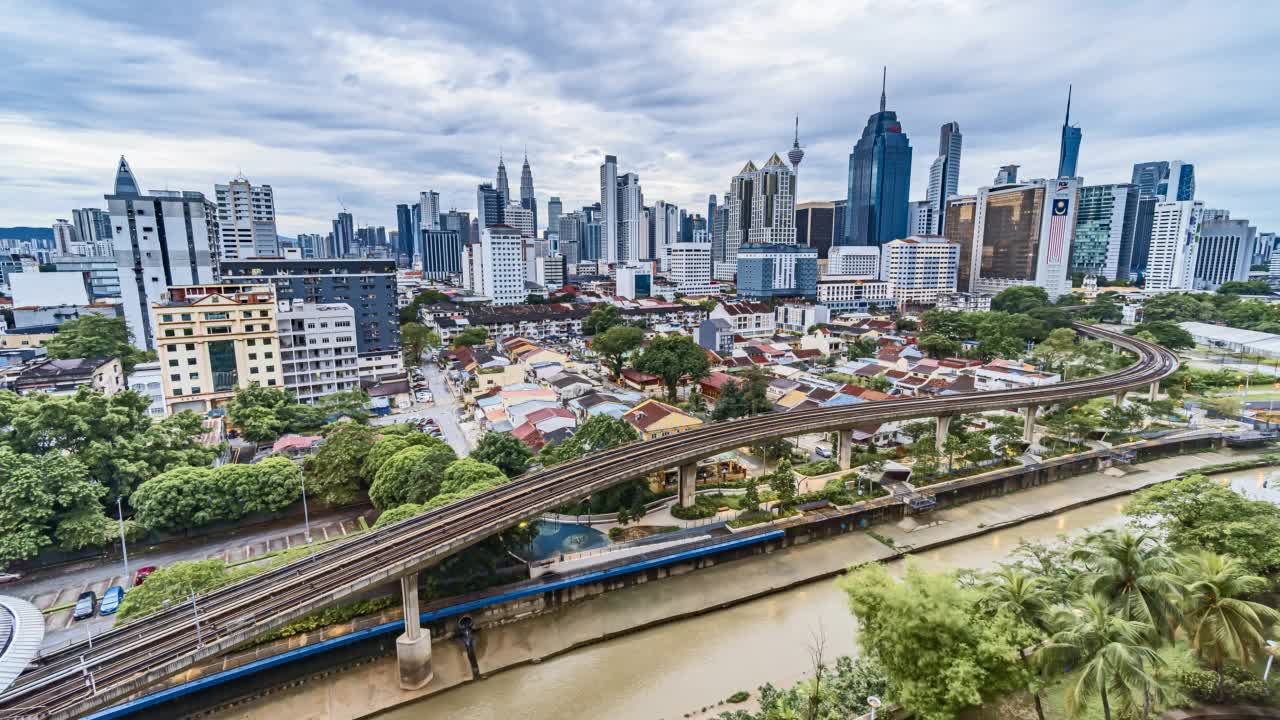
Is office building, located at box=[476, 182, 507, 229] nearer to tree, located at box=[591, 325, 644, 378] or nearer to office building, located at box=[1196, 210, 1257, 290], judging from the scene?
tree, located at box=[591, 325, 644, 378]

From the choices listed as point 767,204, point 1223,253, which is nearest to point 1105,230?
point 1223,253

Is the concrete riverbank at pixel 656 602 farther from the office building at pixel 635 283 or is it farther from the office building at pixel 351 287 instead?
the office building at pixel 635 283

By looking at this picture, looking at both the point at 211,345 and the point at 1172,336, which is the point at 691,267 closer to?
the point at 1172,336

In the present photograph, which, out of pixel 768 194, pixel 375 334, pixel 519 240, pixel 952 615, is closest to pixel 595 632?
pixel 952 615

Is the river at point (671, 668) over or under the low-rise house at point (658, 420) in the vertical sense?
under

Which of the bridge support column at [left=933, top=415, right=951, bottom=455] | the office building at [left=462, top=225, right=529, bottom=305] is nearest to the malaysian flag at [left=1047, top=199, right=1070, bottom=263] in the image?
the bridge support column at [left=933, top=415, right=951, bottom=455]

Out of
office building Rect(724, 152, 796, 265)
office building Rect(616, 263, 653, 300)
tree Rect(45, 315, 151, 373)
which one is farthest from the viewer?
office building Rect(724, 152, 796, 265)

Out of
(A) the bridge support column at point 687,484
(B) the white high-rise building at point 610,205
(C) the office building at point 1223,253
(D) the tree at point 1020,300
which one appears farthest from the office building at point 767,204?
(A) the bridge support column at point 687,484
